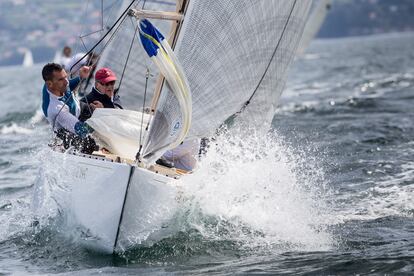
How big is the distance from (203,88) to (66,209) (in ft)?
5.36

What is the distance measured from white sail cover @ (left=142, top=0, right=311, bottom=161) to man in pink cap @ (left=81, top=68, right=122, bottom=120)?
40.0 inches

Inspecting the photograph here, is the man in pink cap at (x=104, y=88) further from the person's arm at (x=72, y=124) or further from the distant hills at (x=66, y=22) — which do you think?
the distant hills at (x=66, y=22)

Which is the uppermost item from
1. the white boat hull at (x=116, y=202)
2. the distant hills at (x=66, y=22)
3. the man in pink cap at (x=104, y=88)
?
the distant hills at (x=66, y=22)

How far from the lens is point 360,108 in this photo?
20.0 m

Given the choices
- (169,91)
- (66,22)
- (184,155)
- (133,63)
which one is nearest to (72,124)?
(184,155)

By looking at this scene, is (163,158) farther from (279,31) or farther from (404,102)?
(404,102)

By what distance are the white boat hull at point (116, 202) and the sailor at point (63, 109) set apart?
0.62 m

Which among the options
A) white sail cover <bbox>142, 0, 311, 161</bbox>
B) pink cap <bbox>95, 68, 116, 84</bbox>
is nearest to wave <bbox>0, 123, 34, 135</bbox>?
white sail cover <bbox>142, 0, 311, 161</bbox>

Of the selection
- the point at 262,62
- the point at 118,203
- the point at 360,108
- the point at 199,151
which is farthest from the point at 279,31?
the point at 360,108

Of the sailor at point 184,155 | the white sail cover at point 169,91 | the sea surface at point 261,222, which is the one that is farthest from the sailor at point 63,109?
the white sail cover at point 169,91

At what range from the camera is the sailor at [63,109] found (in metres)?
8.57

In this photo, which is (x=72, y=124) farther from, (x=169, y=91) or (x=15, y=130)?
(x=15, y=130)

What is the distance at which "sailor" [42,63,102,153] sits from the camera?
8.57 metres

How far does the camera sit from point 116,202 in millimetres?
7461
